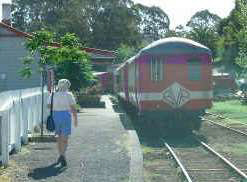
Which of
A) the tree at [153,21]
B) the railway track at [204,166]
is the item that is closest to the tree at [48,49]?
the railway track at [204,166]

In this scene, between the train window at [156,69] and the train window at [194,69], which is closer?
the train window at [156,69]

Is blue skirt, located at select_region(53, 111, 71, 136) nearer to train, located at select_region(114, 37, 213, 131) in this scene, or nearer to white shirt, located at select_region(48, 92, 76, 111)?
white shirt, located at select_region(48, 92, 76, 111)

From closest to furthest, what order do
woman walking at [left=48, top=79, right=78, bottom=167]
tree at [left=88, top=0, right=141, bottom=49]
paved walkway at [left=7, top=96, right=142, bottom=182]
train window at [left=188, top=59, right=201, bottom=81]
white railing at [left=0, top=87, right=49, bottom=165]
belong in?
paved walkway at [left=7, top=96, right=142, bottom=182] → white railing at [left=0, top=87, right=49, bottom=165] → woman walking at [left=48, top=79, right=78, bottom=167] → train window at [left=188, top=59, right=201, bottom=81] → tree at [left=88, top=0, right=141, bottom=49]

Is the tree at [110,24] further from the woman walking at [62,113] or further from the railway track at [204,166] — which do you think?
the woman walking at [62,113]

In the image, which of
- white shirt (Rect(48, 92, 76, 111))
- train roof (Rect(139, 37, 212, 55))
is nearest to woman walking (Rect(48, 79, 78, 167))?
white shirt (Rect(48, 92, 76, 111))

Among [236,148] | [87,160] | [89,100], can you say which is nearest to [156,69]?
[236,148]

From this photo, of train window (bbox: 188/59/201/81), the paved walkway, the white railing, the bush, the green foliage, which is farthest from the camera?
the green foliage

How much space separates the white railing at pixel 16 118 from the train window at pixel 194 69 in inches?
190

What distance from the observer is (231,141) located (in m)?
17.5

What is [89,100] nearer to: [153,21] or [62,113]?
[62,113]

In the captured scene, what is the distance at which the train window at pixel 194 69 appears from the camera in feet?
63.0

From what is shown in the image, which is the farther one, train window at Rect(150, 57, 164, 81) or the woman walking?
train window at Rect(150, 57, 164, 81)

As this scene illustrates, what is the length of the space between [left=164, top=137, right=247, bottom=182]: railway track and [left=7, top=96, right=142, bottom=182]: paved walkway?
3.35ft

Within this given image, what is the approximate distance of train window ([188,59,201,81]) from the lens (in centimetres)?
1919
